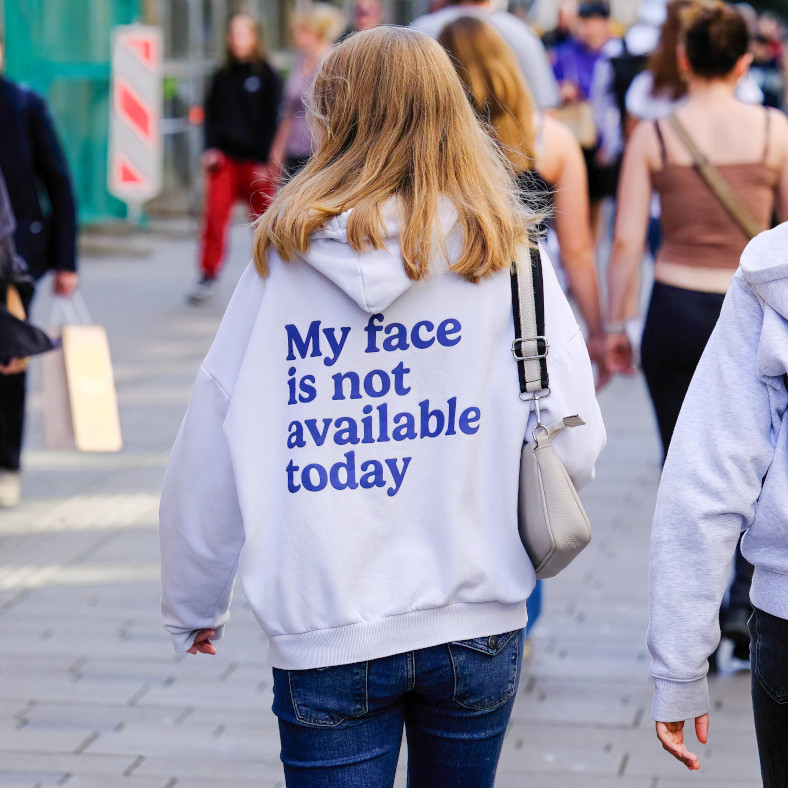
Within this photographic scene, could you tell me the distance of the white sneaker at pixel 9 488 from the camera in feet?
20.3

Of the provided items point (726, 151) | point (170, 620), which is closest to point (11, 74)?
point (726, 151)

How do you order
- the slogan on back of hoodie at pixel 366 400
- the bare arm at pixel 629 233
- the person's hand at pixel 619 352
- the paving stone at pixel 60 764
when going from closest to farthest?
the slogan on back of hoodie at pixel 366 400 < the paving stone at pixel 60 764 < the bare arm at pixel 629 233 < the person's hand at pixel 619 352

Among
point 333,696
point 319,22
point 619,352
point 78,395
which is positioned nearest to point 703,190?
point 619,352

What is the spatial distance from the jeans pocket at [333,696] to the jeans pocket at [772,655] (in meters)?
0.57

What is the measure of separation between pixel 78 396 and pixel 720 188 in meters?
2.17

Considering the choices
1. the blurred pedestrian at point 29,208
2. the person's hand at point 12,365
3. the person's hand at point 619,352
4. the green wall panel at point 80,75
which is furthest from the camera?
the green wall panel at point 80,75

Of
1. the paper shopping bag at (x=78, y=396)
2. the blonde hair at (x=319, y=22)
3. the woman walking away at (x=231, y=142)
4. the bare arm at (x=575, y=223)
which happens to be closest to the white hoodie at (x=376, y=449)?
the bare arm at (x=575, y=223)

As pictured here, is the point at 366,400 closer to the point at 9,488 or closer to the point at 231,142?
the point at 9,488

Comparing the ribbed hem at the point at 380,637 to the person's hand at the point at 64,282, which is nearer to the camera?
the ribbed hem at the point at 380,637

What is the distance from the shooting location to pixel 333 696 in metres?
2.27

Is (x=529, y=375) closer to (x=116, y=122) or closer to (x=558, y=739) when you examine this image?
(x=558, y=739)

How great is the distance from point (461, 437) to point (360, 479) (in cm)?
17

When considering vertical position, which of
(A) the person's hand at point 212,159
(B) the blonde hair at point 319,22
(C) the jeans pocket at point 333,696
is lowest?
(A) the person's hand at point 212,159

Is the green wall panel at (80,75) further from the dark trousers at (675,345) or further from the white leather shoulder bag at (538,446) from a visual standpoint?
the white leather shoulder bag at (538,446)
